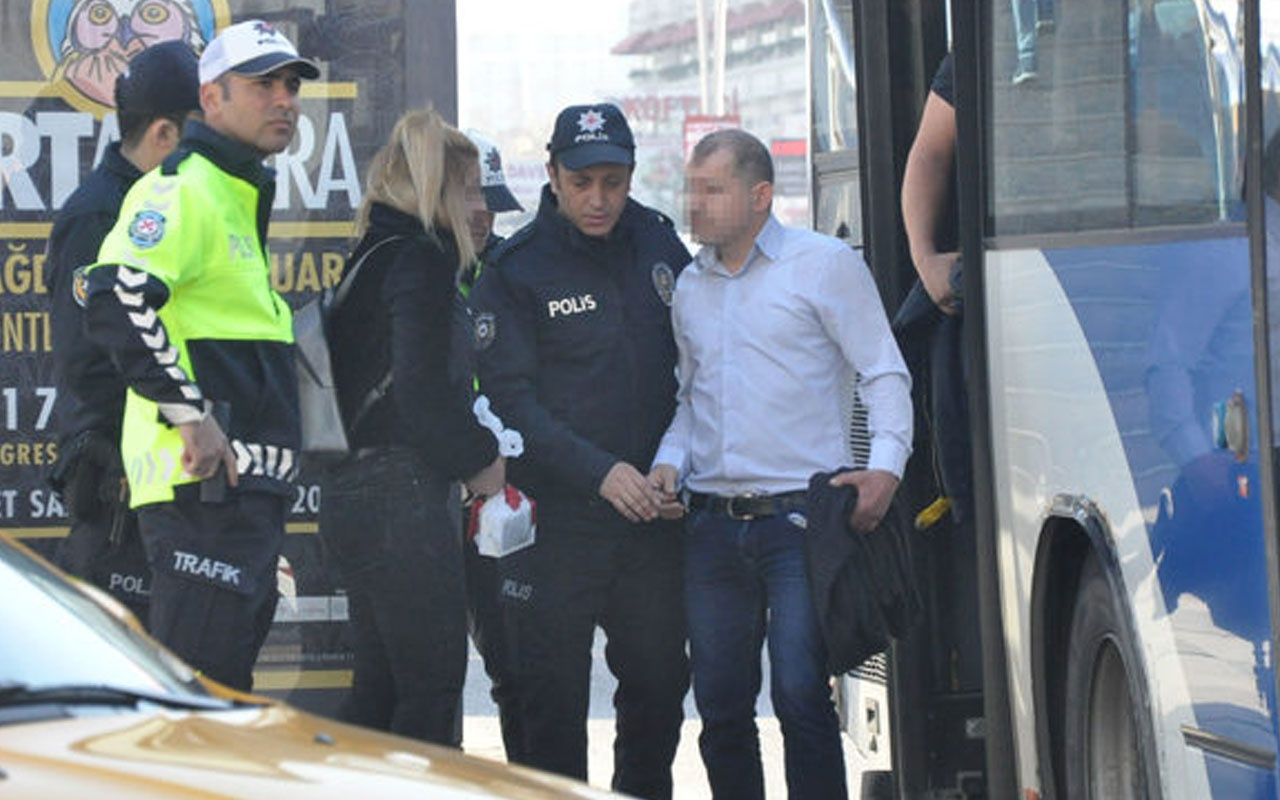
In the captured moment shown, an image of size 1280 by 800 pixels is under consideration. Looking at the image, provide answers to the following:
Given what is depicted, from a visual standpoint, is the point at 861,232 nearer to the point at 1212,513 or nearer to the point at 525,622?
the point at 525,622

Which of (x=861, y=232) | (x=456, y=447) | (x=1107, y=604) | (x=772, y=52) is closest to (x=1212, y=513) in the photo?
(x=1107, y=604)

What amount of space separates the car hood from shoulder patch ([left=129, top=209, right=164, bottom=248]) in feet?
7.63

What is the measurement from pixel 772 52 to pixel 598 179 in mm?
64208

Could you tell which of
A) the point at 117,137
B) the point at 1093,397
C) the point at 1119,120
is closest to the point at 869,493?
the point at 1093,397

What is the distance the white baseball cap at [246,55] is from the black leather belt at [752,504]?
152 cm

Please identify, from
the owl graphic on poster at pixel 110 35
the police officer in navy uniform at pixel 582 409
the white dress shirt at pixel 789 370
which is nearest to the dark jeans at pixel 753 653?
the white dress shirt at pixel 789 370

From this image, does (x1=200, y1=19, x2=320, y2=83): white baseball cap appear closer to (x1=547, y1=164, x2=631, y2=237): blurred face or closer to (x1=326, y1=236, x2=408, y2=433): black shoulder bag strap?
(x1=326, y1=236, x2=408, y2=433): black shoulder bag strap

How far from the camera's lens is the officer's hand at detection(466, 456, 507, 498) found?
7.30m

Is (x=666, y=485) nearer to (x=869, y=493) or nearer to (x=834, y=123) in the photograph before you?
(x=869, y=493)

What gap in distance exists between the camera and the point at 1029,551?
6.82 meters

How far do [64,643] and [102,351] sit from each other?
290 cm

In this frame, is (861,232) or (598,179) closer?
(598,179)

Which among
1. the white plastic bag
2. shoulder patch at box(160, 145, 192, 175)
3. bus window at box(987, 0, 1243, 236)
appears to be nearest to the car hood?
bus window at box(987, 0, 1243, 236)

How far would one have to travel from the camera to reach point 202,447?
6.35 meters
